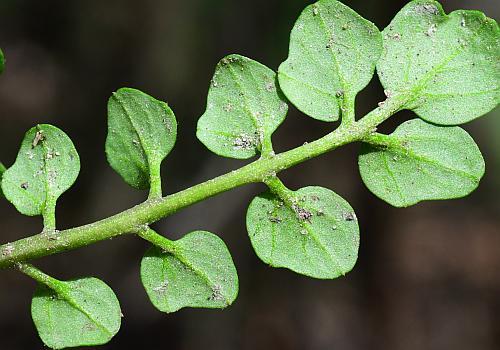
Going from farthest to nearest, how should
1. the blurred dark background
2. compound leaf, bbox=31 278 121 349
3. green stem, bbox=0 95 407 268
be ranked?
the blurred dark background → compound leaf, bbox=31 278 121 349 → green stem, bbox=0 95 407 268

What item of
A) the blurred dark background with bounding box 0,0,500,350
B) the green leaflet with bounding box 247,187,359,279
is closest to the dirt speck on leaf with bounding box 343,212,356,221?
the green leaflet with bounding box 247,187,359,279

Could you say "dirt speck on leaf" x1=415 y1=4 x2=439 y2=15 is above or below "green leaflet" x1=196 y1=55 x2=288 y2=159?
above

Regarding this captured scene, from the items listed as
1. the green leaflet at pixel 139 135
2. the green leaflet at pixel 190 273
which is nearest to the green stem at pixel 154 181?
the green leaflet at pixel 139 135

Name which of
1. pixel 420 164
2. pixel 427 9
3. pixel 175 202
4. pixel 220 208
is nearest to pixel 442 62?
pixel 427 9

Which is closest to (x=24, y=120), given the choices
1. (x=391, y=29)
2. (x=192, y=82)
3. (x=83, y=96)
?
(x=83, y=96)

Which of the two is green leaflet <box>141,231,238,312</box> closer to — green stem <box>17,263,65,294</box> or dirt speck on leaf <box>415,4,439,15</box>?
green stem <box>17,263,65,294</box>

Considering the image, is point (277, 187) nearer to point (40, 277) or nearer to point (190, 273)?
point (190, 273)
